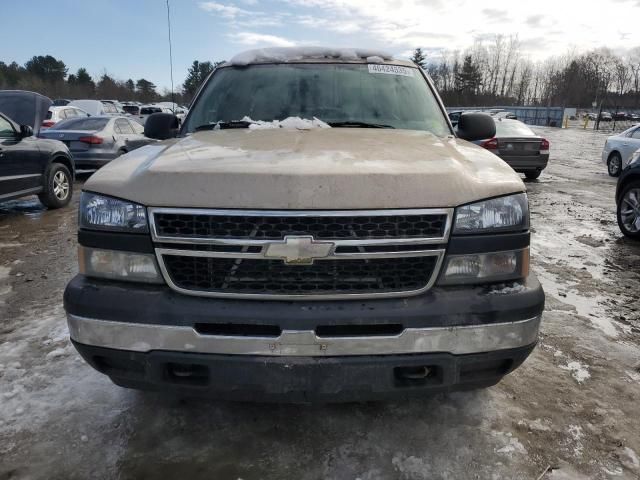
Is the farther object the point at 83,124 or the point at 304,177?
the point at 83,124

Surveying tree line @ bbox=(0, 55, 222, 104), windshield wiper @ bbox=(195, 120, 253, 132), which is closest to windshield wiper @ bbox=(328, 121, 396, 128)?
windshield wiper @ bbox=(195, 120, 253, 132)

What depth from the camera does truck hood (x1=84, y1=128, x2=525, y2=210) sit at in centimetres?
193

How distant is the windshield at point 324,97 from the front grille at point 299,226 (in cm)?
140

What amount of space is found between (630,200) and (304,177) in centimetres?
617

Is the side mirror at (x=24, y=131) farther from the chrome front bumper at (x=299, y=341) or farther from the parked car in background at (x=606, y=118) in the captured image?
the parked car in background at (x=606, y=118)

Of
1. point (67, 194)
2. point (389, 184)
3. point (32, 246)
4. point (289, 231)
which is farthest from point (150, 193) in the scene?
point (67, 194)

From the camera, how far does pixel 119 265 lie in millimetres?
2088

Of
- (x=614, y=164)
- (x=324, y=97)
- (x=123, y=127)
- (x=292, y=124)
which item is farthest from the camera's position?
(x=614, y=164)

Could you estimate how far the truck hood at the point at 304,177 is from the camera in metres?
1.93

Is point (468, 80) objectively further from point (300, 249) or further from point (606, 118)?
point (300, 249)

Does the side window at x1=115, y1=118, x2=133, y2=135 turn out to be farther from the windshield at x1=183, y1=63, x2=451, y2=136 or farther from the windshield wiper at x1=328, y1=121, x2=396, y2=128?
the windshield wiper at x1=328, y1=121, x2=396, y2=128

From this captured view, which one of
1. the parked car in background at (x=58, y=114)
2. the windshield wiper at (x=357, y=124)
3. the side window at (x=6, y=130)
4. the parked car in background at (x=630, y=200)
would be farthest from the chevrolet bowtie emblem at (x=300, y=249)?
the parked car in background at (x=58, y=114)

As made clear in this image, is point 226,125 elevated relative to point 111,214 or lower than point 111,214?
elevated

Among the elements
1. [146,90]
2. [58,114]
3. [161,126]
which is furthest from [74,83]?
[161,126]
